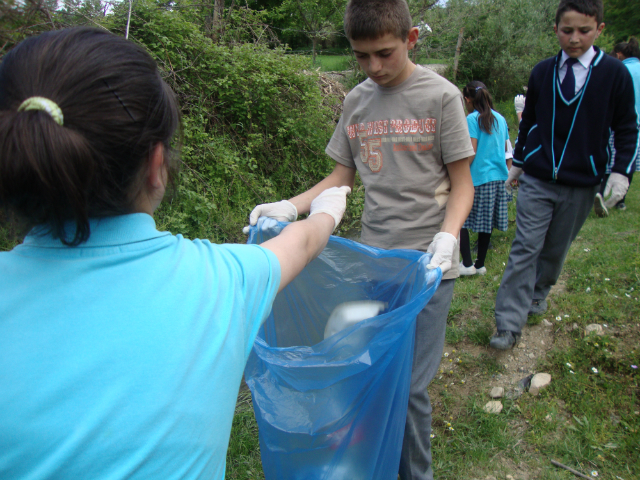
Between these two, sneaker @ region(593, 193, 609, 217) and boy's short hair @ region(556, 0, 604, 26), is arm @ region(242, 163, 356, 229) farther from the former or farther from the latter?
sneaker @ region(593, 193, 609, 217)

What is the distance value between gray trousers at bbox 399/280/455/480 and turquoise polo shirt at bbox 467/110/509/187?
2.75m

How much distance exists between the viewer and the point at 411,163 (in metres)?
1.63

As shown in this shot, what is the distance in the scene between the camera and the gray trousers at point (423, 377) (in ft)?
5.08

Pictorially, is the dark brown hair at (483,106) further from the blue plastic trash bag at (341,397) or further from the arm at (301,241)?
the arm at (301,241)

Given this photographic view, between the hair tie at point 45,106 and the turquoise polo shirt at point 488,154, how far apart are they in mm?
3850

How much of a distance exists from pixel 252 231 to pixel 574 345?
211 centimetres

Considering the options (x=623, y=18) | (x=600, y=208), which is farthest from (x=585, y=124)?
(x=623, y=18)

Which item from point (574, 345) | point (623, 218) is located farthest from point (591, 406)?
point (623, 218)

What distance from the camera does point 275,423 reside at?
1289mm

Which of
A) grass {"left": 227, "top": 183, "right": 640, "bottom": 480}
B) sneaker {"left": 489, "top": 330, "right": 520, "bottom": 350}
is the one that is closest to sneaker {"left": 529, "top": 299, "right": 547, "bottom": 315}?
grass {"left": 227, "top": 183, "right": 640, "bottom": 480}

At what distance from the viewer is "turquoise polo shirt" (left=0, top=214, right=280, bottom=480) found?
642 millimetres

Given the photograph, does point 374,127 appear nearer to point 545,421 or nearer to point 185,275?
point 185,275

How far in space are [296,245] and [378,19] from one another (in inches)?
36.0

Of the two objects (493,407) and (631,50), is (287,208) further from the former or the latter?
(631,50)
